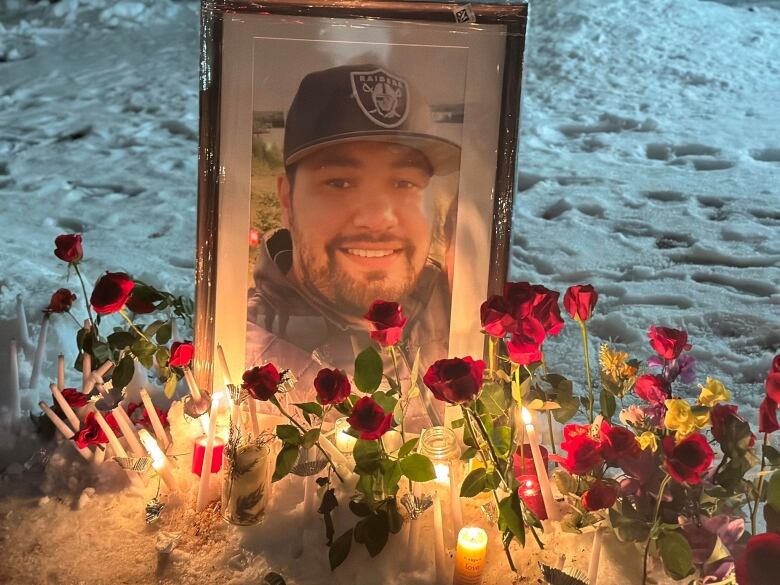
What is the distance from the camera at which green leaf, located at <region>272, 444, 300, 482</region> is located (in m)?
0.81

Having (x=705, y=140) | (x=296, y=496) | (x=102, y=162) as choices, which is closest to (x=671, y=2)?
(x=705, y=140)

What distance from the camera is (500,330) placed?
78cm

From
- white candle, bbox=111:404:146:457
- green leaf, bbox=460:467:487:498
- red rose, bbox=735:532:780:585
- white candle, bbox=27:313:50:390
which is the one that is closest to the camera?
red rose, bbox=735:532:780:585

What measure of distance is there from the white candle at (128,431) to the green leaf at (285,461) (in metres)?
0.20

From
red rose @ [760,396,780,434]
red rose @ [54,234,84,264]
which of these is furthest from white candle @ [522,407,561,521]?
red rose @ [54,234,84,264]

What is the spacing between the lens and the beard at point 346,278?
963 mm

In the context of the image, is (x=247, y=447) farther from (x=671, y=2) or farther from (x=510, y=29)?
(x=671, y=2)

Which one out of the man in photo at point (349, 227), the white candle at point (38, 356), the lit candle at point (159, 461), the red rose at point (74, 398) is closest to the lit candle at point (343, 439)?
the man in photo at point (349, 227)

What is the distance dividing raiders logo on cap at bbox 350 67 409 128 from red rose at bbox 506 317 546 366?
29 cm

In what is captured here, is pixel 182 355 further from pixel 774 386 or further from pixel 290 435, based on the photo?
pixel 774 386

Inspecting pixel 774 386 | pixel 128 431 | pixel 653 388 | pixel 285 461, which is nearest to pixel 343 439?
pixel 285 461

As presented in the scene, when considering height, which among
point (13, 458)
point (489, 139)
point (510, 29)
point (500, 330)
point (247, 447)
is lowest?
point (13, 458)

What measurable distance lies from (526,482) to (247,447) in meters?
0.29

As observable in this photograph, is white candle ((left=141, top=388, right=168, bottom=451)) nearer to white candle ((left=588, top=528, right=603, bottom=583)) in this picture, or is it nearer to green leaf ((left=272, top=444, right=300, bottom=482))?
green leaf ((left=272, top=444, right=300, bottom=482))
